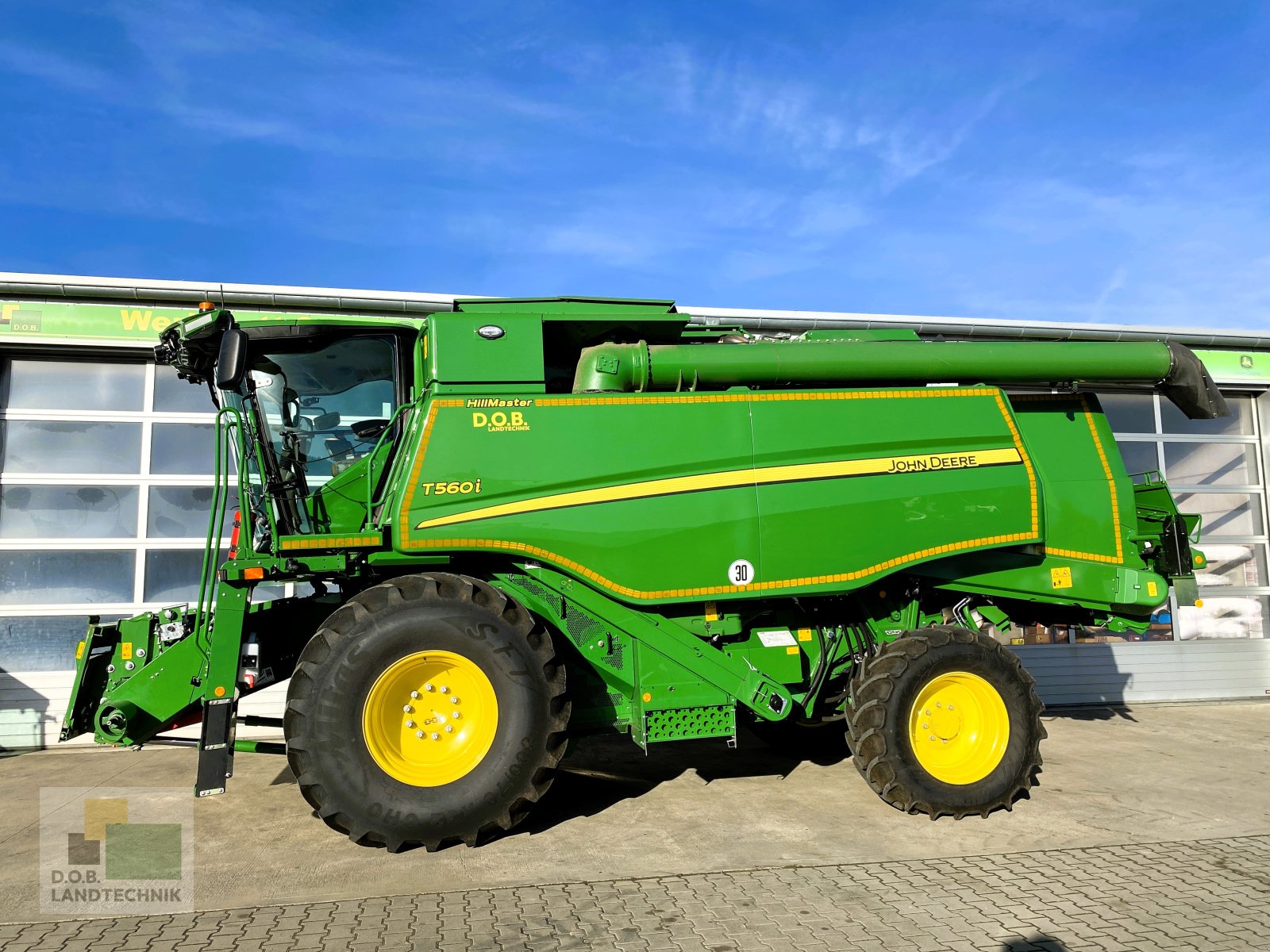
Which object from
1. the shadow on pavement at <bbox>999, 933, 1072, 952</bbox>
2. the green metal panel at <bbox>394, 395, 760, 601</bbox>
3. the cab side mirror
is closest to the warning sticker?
the green metal panel at <bbox>394, 395, 760, 601</bbox>

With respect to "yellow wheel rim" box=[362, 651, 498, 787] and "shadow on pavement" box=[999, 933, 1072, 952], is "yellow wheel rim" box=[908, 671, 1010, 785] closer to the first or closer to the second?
"shadow on pavement" box=[999, 933, 1072, 952]

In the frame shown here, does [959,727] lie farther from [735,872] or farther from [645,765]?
[645,765]

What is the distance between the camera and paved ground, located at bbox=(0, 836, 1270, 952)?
11.6 ft

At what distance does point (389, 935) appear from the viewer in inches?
143

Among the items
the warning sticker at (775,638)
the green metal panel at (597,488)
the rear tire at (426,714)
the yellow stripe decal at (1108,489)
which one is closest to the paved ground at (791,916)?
the rear tire at (426,714)

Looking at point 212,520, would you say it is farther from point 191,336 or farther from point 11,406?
point 11,406

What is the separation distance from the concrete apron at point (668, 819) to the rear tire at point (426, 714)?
267 mm

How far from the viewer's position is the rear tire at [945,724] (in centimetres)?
536

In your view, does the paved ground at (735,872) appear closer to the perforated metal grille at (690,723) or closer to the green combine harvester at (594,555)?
the green combine harvester at (594,555)

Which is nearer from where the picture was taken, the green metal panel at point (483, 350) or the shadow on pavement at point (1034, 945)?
the shadow on pavement at point (1034, 945)

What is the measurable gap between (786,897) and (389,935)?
1794 millimetres

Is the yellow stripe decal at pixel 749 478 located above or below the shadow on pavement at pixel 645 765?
above

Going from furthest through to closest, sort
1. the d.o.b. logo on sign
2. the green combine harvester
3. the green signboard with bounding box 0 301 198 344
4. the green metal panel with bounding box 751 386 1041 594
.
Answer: the green signboard with bounding box 0 301 198 344, the green metal panel with bounding box 751 386 1041 594, the d.o.b. logo on sign, the green combine harvester

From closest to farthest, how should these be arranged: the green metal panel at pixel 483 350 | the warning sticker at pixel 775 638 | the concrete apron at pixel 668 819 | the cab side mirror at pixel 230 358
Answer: the concrete apron at pixel 668 819, the cab side mirror at pixel 230 358, the green metal panel at pixel 483 350, the warning sticker at pixel 775 638
